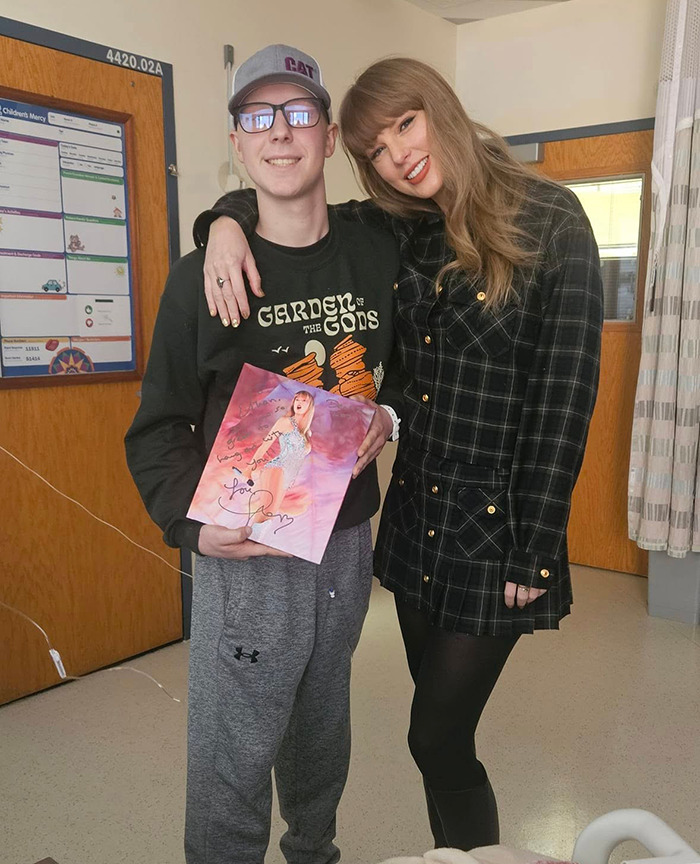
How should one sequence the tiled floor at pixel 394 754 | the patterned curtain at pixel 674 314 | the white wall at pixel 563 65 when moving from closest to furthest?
the tiled floor at pixel 394 754 → the patterned curtain at pixel 674 314 → the white wall at pixel 563 65

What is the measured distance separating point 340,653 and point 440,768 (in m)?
0.26

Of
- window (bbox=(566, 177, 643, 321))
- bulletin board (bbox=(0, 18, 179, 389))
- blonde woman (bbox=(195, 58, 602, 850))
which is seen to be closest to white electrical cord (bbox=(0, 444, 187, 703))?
bulletin board (bbox=(0, 18, 179, 389))

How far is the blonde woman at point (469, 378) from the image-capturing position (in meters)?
1.25

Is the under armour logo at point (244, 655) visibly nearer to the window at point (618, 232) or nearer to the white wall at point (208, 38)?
the white wall at point (208, 38)

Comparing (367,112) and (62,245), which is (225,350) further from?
(62,245)

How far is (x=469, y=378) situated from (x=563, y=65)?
10.0 feet

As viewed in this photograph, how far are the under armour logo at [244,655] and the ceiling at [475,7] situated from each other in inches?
134

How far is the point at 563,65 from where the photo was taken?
3734mm

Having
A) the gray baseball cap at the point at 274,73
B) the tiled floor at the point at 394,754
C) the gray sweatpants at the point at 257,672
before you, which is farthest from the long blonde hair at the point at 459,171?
the tiled floor at the point at 394,754

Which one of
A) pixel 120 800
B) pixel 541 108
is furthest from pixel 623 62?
pixel 120 800

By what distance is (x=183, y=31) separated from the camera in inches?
106

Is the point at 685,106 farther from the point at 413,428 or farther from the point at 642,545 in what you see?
the point at 413,428

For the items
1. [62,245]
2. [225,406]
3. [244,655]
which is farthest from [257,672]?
[62,245]

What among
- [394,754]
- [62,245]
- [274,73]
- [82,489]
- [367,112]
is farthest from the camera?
[82,489]
